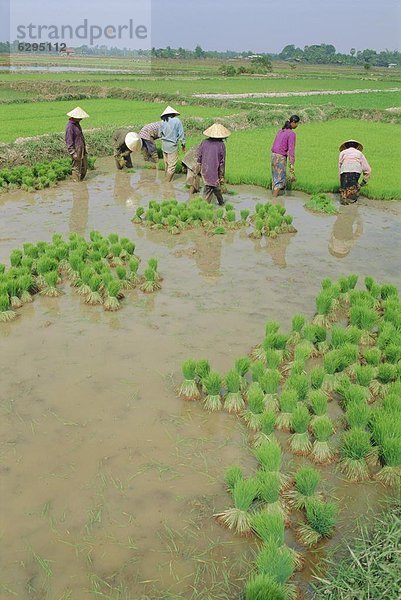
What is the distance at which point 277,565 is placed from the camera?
2.47 meters

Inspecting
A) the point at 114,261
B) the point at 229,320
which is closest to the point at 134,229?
the point at 114,261

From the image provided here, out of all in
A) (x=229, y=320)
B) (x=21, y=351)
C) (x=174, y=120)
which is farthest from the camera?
(x=174, y=120)

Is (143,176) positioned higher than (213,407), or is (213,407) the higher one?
(143,176)

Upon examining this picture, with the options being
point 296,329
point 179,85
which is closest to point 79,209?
point 296,329

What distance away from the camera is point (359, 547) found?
273 centimetres

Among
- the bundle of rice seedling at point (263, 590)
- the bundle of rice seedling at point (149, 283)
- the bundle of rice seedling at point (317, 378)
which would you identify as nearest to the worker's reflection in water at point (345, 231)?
the bundle of rice seedling at point (149, 283)

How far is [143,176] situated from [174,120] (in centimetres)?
173

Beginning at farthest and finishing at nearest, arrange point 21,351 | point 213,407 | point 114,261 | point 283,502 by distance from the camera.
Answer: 1. point 114,261
2. point 21,351
3. point 213,407
4. point 283,502

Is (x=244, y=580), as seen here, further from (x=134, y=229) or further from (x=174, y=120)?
(x=174, y=120)

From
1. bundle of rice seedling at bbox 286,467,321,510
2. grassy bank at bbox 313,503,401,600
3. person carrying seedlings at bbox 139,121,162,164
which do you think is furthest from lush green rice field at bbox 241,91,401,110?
grassy bank at bbox 313,503,401,600

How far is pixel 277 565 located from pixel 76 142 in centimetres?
1044

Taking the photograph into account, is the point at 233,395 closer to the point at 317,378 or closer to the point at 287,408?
the point at 287,408

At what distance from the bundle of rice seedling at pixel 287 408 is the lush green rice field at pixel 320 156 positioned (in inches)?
317

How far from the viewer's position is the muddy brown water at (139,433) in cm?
279
